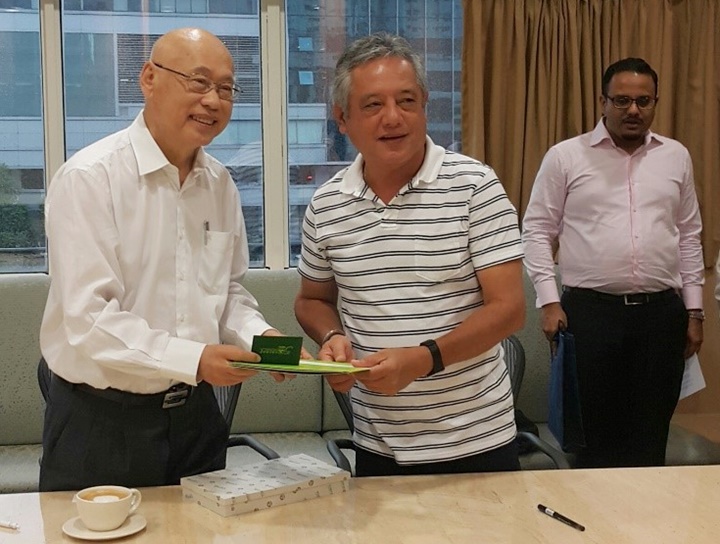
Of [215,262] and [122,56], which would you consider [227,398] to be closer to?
[215,262]

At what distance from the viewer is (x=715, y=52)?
446 centimetres

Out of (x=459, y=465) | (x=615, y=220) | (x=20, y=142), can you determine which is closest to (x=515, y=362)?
(x=615, y=220)

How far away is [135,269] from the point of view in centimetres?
203

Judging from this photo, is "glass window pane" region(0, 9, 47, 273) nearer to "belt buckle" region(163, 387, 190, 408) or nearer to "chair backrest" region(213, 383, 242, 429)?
"chair backrest" region(213, 383, 242, 429)

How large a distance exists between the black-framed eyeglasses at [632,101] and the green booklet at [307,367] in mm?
2184

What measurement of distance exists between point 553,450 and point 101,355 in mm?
2094

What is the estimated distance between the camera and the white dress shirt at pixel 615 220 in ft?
11.9

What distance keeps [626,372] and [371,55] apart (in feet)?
6.73

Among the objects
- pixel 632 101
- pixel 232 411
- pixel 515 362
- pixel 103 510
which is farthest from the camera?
pixel 515 362

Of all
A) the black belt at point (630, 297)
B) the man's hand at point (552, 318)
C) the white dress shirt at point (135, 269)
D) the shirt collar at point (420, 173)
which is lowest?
the man's hand at point (552, 318)

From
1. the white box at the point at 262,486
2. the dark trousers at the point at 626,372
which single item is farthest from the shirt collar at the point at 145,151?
the dark trousers at the point at 626,372

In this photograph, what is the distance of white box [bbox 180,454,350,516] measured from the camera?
6.02 ft

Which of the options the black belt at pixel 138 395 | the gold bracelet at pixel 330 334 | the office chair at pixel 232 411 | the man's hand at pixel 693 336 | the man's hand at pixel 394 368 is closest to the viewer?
the man's hand at pixel 394 368

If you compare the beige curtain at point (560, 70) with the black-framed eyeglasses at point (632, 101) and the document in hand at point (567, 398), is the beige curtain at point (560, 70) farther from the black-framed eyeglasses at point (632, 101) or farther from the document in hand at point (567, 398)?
the document in hand at point (567, 398)
